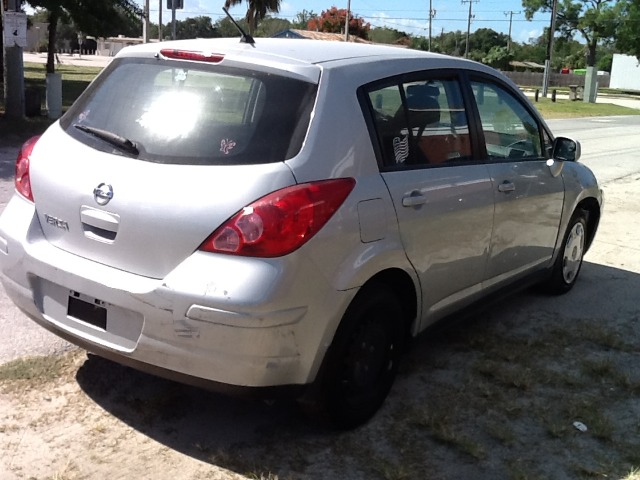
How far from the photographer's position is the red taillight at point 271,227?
3.01 m

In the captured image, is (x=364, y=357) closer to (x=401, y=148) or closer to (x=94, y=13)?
(x=401, y=148)

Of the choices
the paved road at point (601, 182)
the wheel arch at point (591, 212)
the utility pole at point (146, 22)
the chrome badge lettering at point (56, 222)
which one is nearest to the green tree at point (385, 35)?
the paved road at point (601, 182)

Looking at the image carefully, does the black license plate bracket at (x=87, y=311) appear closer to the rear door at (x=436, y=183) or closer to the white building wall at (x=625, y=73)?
the rear door at (x=436, y=183)

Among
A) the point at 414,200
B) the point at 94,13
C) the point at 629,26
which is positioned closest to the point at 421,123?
the point at 414,200

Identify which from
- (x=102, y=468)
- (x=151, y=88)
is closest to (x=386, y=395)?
(x=102, y=468)

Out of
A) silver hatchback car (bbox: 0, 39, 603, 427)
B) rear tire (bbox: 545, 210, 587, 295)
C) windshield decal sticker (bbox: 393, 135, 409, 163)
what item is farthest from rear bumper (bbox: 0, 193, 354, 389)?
rear tire (bbox: 545, 210, 587, 295)

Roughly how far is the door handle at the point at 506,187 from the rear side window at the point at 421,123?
0.30 m

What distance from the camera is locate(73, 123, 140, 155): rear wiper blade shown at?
3.32 metres

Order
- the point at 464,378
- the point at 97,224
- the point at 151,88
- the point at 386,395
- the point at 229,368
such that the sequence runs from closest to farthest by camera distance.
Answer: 1. the point at 229,368
2. the point at 97,224
3. the point at 151,88
4. the point at 386,395
5. the point at 464,378

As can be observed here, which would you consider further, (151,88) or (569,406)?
(569,406)

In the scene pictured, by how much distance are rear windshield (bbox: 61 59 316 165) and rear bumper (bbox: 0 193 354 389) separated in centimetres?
48

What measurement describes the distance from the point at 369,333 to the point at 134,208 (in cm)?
121

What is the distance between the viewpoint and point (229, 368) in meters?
3.05

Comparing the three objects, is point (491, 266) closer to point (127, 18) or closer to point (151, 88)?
point (151, 88)
